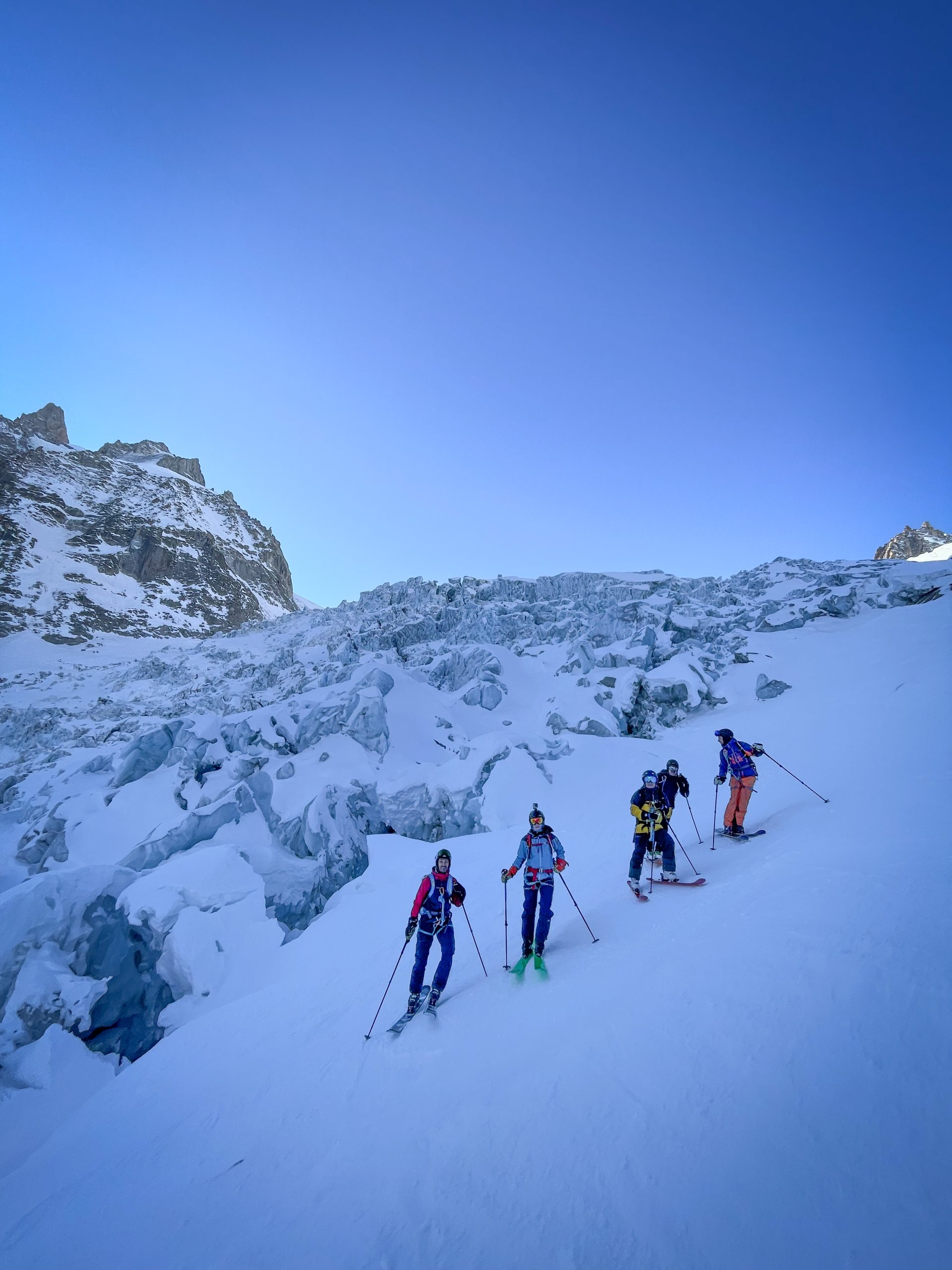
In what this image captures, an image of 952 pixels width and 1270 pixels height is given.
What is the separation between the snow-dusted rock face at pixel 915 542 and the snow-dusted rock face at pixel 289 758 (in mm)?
49412

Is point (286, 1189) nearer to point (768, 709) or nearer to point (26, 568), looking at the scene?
point (768, 709)

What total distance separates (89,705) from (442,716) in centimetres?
2728

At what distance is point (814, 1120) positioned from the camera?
8.81ft

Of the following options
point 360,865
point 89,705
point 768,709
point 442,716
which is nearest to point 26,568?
point 89,705

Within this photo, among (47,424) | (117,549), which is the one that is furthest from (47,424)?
(117,549)

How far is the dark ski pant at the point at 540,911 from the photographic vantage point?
5859 mm

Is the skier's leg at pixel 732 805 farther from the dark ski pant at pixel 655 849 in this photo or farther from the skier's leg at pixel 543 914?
the skier's leg at pixel 543 914

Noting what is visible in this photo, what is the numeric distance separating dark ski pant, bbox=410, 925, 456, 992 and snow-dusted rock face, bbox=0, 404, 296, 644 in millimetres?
57964

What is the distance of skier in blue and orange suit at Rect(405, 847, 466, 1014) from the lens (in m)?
5.66

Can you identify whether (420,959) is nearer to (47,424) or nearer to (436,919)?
(436,919)

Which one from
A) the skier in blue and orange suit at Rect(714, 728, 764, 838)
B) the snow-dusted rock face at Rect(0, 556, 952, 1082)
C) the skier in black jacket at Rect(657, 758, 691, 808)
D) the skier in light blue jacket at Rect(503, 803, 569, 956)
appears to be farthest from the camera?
the snow-dusted rock face at Rect(0, 556, 952, 1082)

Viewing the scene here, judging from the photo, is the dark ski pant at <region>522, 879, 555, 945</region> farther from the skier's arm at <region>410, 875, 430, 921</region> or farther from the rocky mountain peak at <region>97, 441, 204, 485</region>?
the rocky mountain peak at <region>97, 441, 204, 485</region>

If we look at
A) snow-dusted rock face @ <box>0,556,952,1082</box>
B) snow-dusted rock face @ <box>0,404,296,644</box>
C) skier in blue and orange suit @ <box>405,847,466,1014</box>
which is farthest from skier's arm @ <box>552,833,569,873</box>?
snow-dusted rock face @ <box>0,404,296,644</box>

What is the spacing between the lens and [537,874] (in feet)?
19.8
